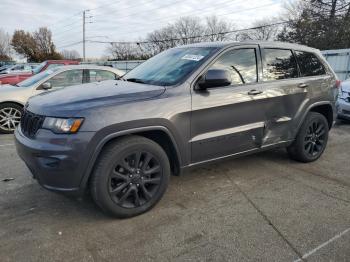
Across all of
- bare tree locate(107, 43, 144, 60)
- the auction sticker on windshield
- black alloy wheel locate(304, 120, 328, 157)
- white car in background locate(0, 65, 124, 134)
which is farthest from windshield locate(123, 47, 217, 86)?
bare tree locate(107, 43, 144, 60)

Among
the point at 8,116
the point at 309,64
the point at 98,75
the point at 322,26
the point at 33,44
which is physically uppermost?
the point at 33,44

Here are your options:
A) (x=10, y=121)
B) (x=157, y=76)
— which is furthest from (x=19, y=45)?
(x=157, y=76)

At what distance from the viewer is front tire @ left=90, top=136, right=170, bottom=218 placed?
294cm

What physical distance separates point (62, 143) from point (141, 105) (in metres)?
0.79

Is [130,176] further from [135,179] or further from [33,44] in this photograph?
[33,44]

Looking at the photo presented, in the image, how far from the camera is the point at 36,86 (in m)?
7.30

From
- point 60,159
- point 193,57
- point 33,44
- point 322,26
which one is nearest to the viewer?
point 60,159

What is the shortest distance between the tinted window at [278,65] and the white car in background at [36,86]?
11.5ft

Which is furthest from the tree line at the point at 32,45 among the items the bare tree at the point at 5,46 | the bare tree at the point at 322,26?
the bare tree at the point at 322,26

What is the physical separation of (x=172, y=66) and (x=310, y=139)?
2.41 meters

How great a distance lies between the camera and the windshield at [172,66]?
11.7 ft

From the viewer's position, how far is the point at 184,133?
3346 mm

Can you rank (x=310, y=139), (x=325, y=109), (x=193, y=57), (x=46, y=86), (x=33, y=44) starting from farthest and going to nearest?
(x=33, y=44), (x=46, y=86), (x=325, y=109), (x=310, y=139), (x=193, y=57)

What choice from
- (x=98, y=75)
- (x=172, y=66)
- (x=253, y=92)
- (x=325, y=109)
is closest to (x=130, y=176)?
(x=172, y=66)
